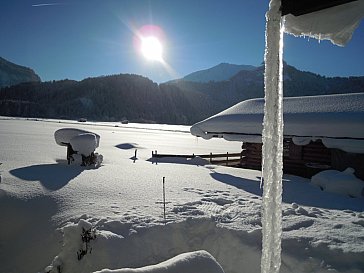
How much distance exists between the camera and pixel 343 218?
22.1 feet

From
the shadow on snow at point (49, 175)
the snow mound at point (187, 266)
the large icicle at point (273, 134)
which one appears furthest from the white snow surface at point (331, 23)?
the shadow on snow at point (49, 175)

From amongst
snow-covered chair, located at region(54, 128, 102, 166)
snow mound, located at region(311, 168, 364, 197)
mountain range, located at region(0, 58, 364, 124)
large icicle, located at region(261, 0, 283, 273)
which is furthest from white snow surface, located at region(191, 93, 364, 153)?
mountain range, located at region(0, 58, 364, 124)

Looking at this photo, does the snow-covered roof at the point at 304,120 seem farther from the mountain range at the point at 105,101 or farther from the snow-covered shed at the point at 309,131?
the mountain range at the point at 105,101

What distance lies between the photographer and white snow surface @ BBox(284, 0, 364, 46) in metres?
1.80

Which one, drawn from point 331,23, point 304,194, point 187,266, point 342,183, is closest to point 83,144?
point 304,194

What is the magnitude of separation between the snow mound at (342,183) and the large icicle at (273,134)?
8632 millimetres

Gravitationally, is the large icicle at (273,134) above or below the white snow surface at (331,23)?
below

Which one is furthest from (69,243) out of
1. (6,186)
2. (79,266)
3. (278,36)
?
(278,36)

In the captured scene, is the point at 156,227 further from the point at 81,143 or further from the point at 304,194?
the point at 81,143

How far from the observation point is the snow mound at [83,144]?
13742 millimetres

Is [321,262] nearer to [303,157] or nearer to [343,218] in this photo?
[343,218]

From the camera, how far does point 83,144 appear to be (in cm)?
1373

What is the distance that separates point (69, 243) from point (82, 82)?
133m

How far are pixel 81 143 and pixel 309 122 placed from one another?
11.5 m
